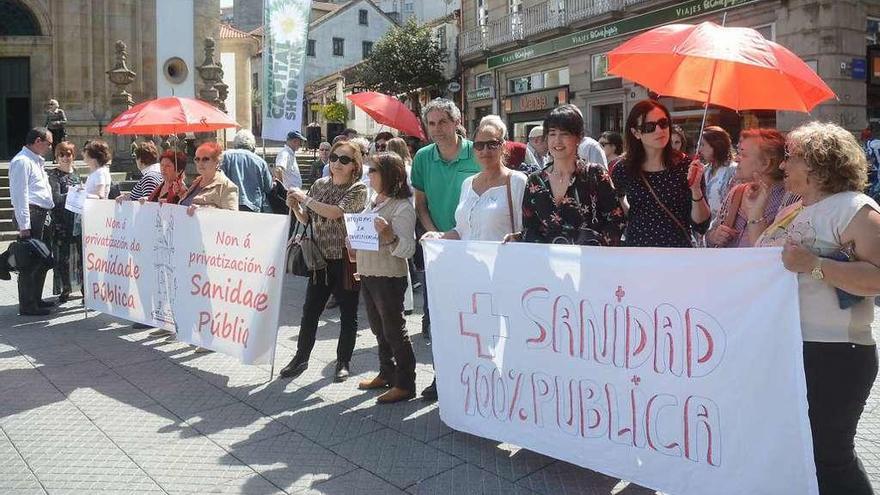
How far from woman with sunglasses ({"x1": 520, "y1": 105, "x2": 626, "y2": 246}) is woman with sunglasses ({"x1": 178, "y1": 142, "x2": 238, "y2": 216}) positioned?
3.40 meters

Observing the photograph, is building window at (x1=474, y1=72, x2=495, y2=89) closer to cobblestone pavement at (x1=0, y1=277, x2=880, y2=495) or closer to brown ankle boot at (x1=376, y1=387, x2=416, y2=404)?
cobblestone pavement at (x1=0, y1=277, x2=880, y2=495)

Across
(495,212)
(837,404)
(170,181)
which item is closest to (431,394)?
(495,212)

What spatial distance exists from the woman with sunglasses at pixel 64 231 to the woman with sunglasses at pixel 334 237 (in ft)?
13.5

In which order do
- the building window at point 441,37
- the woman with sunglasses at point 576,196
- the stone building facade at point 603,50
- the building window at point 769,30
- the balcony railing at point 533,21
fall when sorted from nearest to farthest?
the woman with sunglasses at point 576,196, the stone building facade at point 603,50, the building window at point 769,30, the balcony railing at point 533,21, the building window at point 441,37

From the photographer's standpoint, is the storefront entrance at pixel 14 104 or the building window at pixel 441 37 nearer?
the storefront entrance at pixel 14 104

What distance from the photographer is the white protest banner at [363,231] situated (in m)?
4.84

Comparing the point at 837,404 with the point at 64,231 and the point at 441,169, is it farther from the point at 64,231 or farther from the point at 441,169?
the point at 64,231

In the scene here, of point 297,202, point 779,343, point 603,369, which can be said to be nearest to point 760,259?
point 779,343

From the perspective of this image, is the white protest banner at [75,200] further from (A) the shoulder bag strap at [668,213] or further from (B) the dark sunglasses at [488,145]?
(A) the shoulder bag strap at [668,213]

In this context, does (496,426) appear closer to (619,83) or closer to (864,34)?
(864,34)

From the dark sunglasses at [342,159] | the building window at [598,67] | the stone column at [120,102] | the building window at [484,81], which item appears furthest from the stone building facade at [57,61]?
the dark sunglasses at [342,159]

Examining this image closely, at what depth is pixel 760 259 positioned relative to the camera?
3.07m

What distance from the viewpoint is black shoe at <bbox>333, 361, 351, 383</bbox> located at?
18.5 ft

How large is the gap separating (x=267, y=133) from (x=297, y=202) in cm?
333
